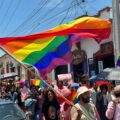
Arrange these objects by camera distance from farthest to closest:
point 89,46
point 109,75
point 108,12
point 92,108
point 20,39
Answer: point 89,46
point 108,12
point 109,75
point 20,39
point 92,108

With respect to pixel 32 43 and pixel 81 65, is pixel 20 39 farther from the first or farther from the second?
pixel 81 65

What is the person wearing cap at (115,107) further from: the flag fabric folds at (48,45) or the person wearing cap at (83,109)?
the flag fabric folds at (48,45)

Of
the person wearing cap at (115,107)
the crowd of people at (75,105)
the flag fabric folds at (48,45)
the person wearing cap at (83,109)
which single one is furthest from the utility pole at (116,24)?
the person wearing cap at (83,109)

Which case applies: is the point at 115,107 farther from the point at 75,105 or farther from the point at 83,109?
the point at 75,105

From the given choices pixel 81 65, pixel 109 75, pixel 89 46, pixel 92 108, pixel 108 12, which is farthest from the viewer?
pixel 81 65

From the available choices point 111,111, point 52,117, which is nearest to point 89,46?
point 52,117

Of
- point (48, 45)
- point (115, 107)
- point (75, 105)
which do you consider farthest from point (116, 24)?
point (75, 105)

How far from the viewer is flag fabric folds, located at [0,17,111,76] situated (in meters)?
8.76

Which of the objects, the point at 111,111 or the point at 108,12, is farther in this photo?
the point at 108,12

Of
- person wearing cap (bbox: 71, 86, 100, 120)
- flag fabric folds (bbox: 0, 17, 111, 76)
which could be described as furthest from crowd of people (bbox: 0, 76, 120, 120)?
flag fabric folds (bbox: 0, 17, 111, 76)

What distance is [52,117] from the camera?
9.88m

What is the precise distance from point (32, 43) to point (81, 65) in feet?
59.1

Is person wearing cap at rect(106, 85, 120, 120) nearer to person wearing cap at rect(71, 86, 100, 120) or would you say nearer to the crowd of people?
the crowd of people

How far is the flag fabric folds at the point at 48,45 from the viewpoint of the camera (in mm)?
8758
